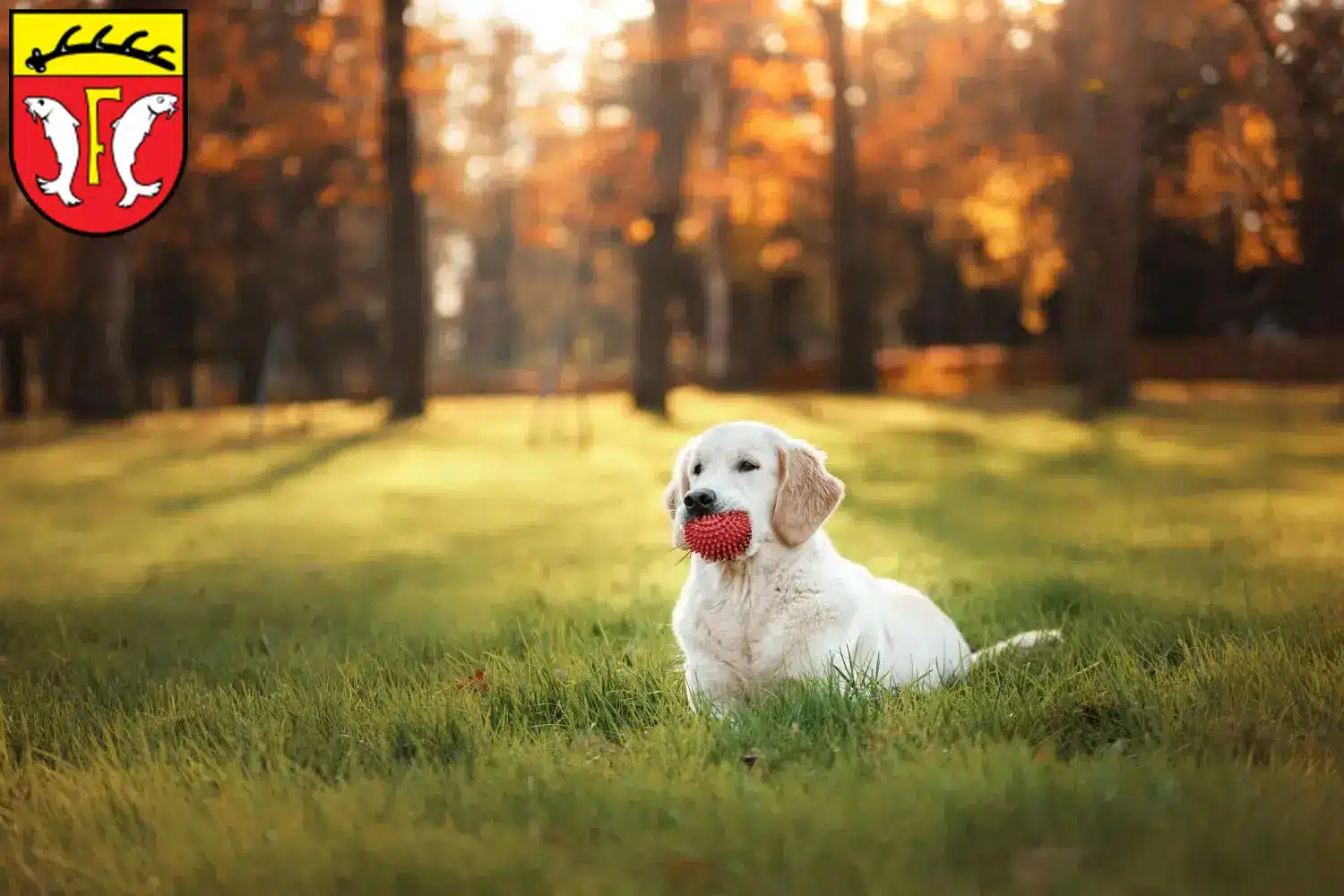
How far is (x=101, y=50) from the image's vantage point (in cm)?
896

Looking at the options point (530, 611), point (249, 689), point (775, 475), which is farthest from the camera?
point (530, 611)

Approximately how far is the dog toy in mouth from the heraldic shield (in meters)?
5.69

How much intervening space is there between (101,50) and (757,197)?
76.4ft

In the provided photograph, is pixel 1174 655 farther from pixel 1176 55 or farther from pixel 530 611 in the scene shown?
pixel 1176 55

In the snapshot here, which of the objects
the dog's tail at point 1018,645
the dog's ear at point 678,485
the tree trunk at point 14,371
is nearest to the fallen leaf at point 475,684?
the dog's ear at point 678,485

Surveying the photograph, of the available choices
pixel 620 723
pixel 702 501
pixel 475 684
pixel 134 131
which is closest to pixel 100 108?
pixel 134 131

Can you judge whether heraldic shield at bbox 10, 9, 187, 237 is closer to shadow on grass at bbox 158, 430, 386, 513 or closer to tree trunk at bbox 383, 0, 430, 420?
shadow on grass at bbox 158, 430, 386, 513

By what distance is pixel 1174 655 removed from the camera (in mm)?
6215

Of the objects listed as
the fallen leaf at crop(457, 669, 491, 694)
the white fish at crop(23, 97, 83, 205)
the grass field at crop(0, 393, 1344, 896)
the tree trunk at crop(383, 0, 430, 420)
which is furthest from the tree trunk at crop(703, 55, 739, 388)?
the fallen leaf at crop(457, 669, 491, 694)

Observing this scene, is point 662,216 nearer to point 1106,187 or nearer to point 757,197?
point 757,197

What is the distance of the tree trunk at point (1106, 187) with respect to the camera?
73.2ft

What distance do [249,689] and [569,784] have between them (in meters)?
2.29

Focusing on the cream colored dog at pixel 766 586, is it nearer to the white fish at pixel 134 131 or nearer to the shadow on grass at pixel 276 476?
the white fish at pixel 134 131

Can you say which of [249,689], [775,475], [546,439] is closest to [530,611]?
[249,689]
